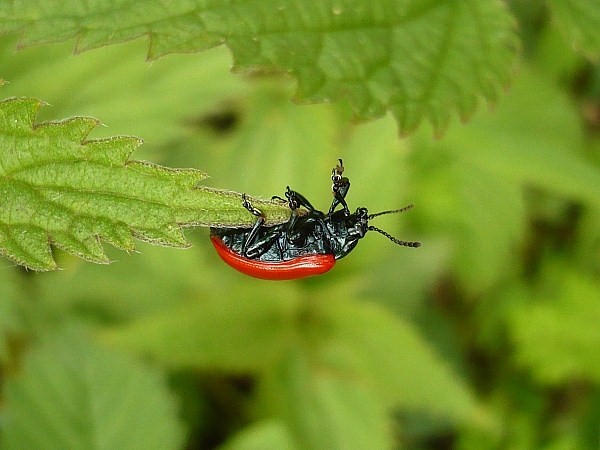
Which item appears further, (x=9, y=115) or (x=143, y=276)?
(x=143, y=276)

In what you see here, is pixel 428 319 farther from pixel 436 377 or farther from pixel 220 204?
→ pixel 220 204

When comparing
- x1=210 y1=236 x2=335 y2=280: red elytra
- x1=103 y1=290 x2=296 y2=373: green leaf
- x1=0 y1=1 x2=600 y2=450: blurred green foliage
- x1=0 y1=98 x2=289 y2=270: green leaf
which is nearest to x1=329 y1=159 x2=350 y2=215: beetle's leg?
x1=210 y1=236 x2=335 y2=280: red elytra

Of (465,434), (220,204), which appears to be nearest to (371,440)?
(465,434)

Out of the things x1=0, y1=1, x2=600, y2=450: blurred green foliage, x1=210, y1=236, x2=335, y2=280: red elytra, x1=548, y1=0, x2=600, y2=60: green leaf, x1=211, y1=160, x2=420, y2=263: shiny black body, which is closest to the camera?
x1=210, y1=236, x2=335, y2=280: red elytra

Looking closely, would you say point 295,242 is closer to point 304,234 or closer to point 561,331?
point 304,234

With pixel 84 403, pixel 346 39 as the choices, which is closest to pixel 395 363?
pixel 84 403

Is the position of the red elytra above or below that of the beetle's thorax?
above

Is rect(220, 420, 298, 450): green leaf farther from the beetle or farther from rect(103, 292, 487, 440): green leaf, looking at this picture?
the beetle
